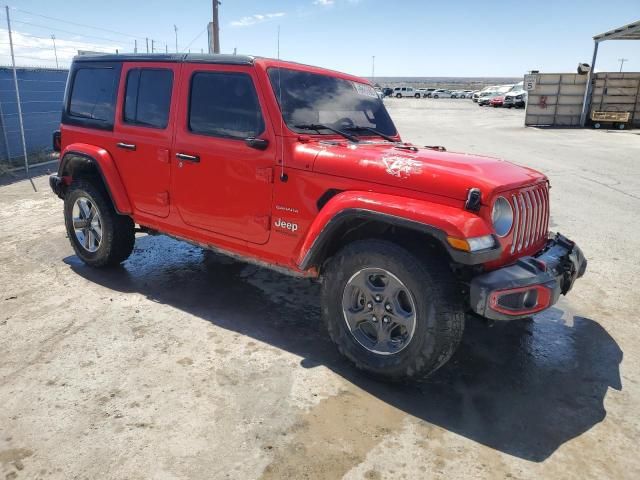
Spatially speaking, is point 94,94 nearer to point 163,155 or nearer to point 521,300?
point 163,155

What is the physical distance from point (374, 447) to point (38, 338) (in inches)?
101

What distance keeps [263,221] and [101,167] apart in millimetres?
1938

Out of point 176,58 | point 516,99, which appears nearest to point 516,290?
point 176,58

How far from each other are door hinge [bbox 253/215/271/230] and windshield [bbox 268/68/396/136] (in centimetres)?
65

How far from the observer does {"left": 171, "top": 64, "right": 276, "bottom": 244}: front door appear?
3.54 meters

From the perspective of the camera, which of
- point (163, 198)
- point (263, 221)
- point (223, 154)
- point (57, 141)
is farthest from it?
point (57, 141)

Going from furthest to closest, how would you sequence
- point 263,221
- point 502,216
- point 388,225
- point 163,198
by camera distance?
point 163,198, point 263,221, point 388,225, point 502,216

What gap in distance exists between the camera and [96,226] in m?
→ 4.92

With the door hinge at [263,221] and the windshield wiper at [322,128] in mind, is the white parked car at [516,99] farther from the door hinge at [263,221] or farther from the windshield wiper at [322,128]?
the door hinge at [263,221]

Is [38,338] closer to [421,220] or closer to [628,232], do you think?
[421,220]

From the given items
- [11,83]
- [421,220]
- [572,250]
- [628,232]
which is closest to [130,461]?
[421,220]

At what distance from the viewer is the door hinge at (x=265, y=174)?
11.3ft

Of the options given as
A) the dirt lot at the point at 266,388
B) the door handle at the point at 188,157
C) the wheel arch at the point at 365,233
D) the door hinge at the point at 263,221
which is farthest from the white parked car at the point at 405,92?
the wheel arch at the point at 365,233

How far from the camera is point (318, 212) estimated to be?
3283 mm
